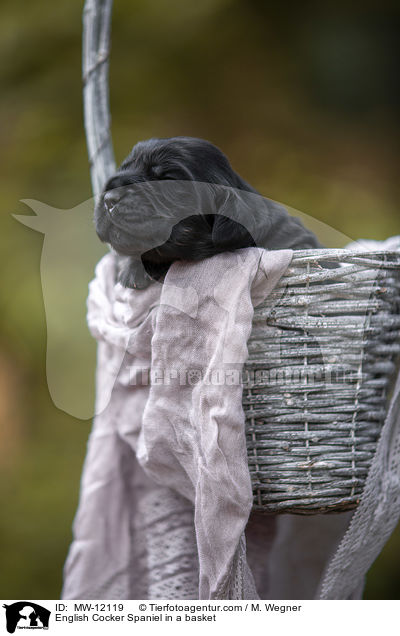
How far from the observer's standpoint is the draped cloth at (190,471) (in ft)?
1.54

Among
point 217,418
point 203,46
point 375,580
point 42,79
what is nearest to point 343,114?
point 203,46

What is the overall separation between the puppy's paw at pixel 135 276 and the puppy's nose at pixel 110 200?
59 millimetres

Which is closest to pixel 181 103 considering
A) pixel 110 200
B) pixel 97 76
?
pixel 97 76

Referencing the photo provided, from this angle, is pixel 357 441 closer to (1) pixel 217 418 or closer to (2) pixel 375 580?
(1) pixel 217 418

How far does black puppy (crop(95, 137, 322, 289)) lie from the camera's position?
0.49 m

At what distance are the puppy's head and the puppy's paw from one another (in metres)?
0.02

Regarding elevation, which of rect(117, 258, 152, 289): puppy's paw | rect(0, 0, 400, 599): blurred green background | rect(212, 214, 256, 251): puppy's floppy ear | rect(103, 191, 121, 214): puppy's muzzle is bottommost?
rect(117, 258, 152, 289): puppy's paw

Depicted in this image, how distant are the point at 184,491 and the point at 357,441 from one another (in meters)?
0.18

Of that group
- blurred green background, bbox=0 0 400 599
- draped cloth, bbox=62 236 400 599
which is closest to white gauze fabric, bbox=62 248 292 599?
draped cloth, bbox=62 236 400 599

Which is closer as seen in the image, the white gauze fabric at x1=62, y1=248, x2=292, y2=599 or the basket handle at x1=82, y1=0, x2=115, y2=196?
the white gauze fabric at x1=62, y1=248, x2=292, y2=599

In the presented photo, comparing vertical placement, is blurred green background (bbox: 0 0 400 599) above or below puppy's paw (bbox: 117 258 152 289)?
above
